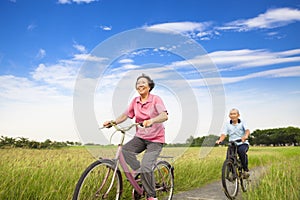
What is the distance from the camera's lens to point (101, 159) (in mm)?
4215

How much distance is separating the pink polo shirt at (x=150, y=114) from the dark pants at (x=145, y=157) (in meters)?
0.08

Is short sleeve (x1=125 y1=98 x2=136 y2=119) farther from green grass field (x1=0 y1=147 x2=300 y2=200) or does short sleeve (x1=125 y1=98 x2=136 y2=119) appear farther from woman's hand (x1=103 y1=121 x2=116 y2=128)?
green grass field (x1=0 y1=147 x2=300 y2=200)

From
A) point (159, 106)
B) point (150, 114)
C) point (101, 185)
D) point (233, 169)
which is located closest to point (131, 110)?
point (150, 114)

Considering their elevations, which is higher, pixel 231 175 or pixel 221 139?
pixel 221 139

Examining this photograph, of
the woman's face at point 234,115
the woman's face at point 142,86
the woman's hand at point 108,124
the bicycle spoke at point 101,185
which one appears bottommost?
the bicycle spoke at point 101,185

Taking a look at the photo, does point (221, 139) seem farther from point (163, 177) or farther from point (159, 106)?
point (159, 106)

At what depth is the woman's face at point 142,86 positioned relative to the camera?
15.5 feet

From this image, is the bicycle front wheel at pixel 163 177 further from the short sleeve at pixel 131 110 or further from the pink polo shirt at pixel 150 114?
the short sleeve at pixel 131 110

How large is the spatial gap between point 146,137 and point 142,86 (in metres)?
0.65

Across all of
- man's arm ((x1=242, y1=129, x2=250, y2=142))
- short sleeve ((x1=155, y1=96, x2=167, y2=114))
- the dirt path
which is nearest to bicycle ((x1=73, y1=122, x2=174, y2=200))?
short sleeve ((x1=155, y1=96, x2=167, y2=114))

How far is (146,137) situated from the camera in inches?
185

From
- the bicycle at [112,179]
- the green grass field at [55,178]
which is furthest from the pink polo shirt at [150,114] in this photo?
the green grass field at [55,178]

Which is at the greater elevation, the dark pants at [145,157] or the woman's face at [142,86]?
the woman's face at [142,86]

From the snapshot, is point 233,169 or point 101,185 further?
point 233,169
